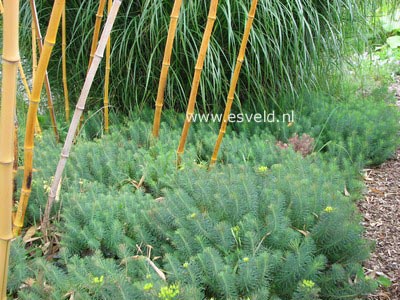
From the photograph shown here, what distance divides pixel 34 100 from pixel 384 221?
1410mm

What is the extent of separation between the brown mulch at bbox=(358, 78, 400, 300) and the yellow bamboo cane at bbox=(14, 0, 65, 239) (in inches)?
43.7

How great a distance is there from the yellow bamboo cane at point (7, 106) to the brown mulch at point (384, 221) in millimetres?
1153

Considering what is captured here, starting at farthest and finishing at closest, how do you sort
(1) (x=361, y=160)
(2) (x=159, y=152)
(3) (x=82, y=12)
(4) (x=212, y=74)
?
1. (3) (x=82, y=12)
2. (4) (x=212, y=74)
3. (1) (x=361, y=160)
4. (2) (x=159, y=152)

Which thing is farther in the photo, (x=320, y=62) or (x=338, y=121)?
(x=320, y=62)

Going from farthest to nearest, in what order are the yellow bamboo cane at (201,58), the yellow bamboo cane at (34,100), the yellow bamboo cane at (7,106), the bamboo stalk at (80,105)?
the yellow bamboo cane at (201,58), the bamboo stalk at (80,105), the yellow bamboo cane at (34,100), the yellow bamboo cane at (7,106)

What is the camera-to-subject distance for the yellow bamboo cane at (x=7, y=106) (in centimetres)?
83

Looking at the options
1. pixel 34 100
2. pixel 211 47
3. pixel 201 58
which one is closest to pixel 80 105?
pixel 34 100

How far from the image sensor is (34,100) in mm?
1333

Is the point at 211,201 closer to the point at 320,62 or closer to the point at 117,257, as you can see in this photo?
the point at 117,257

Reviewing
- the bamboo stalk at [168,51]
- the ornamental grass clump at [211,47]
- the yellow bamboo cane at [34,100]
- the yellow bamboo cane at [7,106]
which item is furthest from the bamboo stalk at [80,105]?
the ornamental grass clump at [211,47]

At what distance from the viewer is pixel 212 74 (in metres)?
2.52

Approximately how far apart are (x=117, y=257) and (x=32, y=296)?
0.33 m

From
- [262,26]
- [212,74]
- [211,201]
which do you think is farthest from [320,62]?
[211,201]

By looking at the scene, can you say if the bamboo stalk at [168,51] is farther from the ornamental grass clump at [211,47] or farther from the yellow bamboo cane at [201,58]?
the ornamental grass clump at [211,47]
